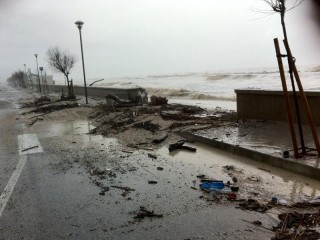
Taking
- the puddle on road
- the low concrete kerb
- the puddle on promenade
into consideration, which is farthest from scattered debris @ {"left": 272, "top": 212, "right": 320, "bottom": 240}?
the puddle on road

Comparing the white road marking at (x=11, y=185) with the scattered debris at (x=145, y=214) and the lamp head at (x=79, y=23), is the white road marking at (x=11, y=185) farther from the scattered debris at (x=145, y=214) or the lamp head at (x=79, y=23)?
the lamp head at (x=79, y=23)

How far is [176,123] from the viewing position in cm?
1253

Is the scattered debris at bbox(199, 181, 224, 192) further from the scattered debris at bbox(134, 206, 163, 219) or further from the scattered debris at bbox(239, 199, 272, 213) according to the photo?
the scattered debris at bbox(134, 206, 163, 219)

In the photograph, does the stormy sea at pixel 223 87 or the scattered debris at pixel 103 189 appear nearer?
the scattered debris at pixel 103 189

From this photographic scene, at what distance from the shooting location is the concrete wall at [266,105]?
9.95 metres

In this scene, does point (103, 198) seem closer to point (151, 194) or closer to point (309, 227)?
point (151, 194)

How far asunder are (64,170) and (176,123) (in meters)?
5.55

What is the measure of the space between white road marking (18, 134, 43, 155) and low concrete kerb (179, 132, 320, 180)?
15.3 ft

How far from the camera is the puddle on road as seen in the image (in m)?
13.4

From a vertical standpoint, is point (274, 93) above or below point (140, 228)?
above

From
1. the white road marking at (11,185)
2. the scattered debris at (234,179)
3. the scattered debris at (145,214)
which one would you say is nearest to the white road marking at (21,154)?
the white road marking at (11,185)

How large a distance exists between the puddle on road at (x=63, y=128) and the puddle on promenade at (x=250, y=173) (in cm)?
541

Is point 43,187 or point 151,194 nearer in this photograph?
point 151,194

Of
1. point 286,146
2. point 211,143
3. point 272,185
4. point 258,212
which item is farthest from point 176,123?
point 258,212
